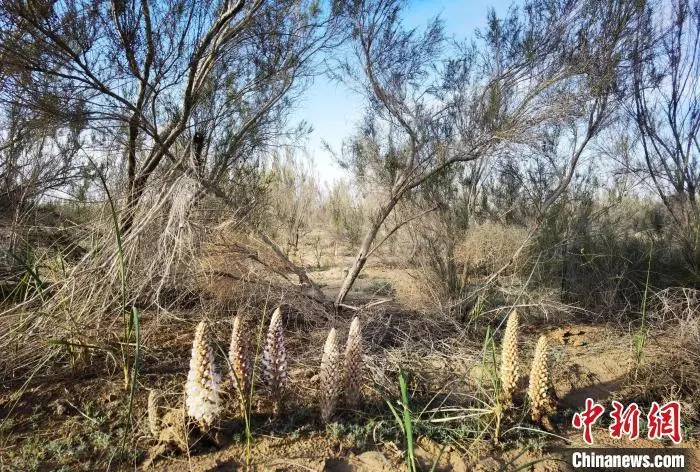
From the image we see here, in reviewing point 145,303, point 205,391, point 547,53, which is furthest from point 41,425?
point 547,53

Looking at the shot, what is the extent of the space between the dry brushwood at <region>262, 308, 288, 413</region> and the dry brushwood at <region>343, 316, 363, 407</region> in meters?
0.37

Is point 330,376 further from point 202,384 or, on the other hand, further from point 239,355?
point 202,384

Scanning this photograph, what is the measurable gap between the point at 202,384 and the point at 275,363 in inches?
18.4

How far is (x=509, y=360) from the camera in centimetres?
262

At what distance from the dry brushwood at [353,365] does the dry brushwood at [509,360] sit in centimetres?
88

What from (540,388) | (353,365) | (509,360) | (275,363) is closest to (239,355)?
(275,363)

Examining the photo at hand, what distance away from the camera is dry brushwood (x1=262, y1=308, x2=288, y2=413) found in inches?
96.7

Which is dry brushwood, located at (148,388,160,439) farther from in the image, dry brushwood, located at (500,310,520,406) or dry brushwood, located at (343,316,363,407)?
dry brushwood, located at (500,310,520,406)

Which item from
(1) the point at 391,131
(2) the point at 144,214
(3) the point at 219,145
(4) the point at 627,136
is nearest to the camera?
(2) the point at 144,214

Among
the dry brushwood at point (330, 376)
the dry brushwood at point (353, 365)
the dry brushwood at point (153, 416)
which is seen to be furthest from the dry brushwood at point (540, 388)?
the dry brushwood at point (153, 416)

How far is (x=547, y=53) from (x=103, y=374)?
5.44m

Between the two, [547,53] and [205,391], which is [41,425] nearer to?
[205,391]

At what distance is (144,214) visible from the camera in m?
3.36

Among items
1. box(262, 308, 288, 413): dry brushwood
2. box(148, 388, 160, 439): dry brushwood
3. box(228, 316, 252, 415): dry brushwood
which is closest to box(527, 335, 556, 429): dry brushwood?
box(262, 308, 288, 413): dry brushwood
